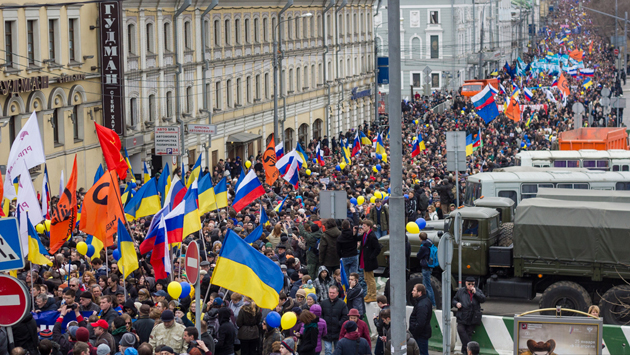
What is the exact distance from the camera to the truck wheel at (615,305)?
16797 mm

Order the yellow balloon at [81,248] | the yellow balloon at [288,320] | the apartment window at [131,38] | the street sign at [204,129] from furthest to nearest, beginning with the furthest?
the apartment window at [131,38]
the street sign at [204,129]
the yellow balloon at [81,248]
the yellow balloon at [288,320]

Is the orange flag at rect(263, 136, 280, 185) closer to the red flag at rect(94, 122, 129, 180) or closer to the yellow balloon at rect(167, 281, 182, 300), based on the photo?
the red flag at rect(94, 122, 129, 180)

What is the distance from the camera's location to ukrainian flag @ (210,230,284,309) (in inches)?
497

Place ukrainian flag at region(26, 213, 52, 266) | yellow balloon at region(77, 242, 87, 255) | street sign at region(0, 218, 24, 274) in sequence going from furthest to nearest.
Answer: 1. yellow balloon at region(77, 242, 87, 255)
2. ukrainian flag at region(26, 213, 52, 266)
3. street sign at region(0, 218, 24, 274)

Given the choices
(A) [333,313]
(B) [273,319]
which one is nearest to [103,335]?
(B) [273,319]

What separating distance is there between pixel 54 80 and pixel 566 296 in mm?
21592

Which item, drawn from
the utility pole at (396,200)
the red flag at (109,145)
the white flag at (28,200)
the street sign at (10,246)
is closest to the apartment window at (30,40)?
the red flag at (109,145)

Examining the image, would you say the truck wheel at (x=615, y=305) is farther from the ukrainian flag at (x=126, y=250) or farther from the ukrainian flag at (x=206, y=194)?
the ukrainian flag at (x=206, y=194)

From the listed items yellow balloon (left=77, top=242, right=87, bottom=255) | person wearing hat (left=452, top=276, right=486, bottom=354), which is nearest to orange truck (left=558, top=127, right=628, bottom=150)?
person wearing hat (left=452, top=276, right=486, bottom=354)

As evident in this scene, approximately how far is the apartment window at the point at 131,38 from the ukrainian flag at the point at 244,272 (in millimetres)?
27044

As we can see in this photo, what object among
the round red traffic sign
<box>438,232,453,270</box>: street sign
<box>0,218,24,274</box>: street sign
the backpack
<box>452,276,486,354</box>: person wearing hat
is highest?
<box>0,218,24,274</box>: street sign

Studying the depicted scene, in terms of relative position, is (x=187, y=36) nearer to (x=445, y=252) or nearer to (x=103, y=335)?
(x=103, y=335)

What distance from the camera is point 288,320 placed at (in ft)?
43.0

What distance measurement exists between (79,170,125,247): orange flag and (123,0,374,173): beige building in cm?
2060
